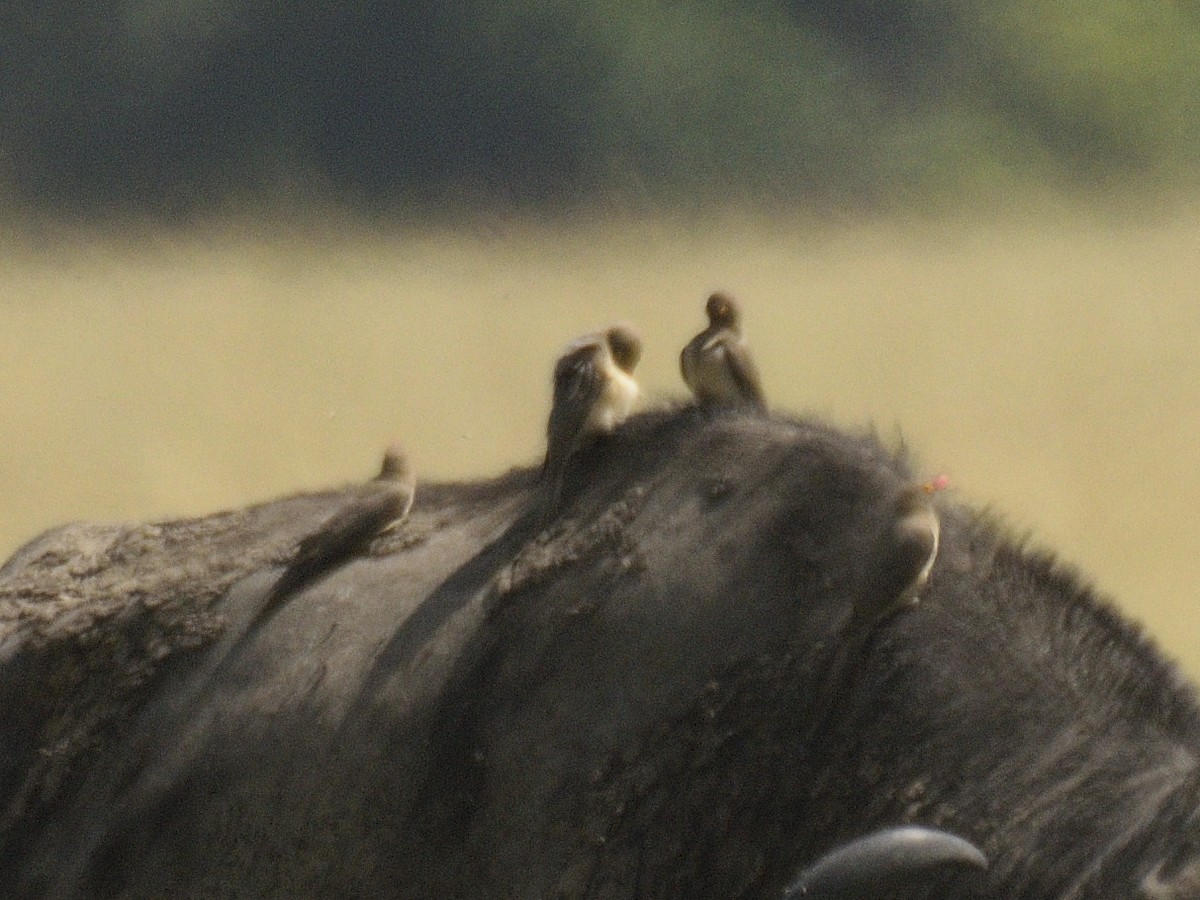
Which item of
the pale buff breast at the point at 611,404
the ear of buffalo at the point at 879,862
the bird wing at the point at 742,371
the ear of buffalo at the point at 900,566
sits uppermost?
the pale buff breast at the point at 611,404

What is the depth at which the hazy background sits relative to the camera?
21.4 meters

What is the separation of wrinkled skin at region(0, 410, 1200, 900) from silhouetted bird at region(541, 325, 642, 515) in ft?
0.18

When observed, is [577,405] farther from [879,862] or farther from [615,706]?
[879,862]

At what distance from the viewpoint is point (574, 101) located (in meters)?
22.9

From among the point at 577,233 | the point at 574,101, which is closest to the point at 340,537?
the point at 577,233

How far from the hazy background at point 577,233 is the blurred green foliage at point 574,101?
1.9 inches

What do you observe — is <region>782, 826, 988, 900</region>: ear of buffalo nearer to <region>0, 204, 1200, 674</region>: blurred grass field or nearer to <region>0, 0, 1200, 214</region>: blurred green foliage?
<region>0, 204, 1200, 674</region>: blurred grass field

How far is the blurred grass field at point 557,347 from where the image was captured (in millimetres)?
21234

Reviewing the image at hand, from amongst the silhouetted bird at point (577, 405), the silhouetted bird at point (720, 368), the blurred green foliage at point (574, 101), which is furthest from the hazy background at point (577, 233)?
the silhouetted bird at point (577, 405)

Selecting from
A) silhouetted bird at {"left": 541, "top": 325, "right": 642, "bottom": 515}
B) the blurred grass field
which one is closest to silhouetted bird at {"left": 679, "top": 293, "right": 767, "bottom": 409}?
silhouetted bird at {"left": 541, "top": 325, "right": 642, "bottom": 515}

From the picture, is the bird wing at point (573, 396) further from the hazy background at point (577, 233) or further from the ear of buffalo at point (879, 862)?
the hazy background at point (577, 233)

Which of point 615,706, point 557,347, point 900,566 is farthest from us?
point 557,347

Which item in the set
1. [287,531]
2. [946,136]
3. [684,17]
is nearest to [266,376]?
[684,17]

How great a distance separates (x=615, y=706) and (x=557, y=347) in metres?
15.9
